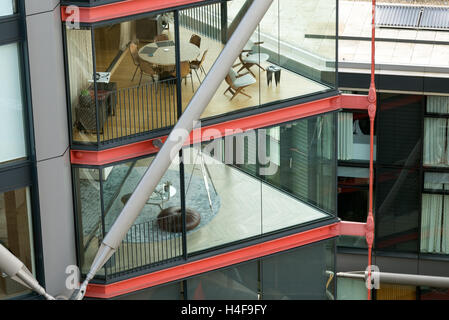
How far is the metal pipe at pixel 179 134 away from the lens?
16484mm

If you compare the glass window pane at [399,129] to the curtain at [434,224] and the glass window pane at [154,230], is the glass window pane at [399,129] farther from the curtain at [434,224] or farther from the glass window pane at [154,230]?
the glass window pane at [154,230]

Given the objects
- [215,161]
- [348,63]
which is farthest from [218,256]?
[348,63]

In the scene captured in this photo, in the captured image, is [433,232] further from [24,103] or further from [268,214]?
[24,103]

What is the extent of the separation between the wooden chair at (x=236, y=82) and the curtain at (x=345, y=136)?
12.3 m

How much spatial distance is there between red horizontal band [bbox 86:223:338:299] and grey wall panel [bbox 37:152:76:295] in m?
0.91

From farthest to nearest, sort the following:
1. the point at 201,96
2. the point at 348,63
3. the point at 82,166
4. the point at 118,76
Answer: the point at 348,63 → the point at 118,76 → the point at 82,166 → the point at 201,96

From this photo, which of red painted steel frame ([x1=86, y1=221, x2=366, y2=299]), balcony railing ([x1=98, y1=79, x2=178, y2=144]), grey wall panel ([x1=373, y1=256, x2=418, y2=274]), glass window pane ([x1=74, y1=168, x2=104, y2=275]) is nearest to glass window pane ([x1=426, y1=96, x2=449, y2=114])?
grey wall panel ([x1=373, y1=256, x2=418, y2=274])

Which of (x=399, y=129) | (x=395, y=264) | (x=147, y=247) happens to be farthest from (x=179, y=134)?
(x=395, y=264)

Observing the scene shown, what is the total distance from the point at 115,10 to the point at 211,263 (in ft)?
19.9

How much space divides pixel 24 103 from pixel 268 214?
626 centimetres

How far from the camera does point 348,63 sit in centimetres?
3053

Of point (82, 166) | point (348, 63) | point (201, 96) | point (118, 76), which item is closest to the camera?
point (201, 96)

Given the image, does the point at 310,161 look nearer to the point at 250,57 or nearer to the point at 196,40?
the point at 250,57

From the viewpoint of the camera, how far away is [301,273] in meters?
21.4
